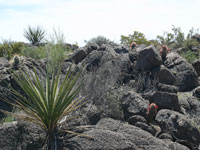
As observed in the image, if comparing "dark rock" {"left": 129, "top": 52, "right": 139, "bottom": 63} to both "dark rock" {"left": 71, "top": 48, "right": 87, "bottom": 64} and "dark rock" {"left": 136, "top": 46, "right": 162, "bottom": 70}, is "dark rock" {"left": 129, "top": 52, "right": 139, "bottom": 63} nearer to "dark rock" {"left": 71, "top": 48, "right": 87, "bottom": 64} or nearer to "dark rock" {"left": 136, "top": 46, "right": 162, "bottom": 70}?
"dark rock" {"left": 136, "top": 46, "right": 162, "bottom": 70}

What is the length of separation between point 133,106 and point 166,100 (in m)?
0.85

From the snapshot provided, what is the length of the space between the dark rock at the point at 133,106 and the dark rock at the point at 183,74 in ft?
9.44

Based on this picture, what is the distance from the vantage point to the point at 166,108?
24.4 feet

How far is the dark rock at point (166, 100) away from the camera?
742 cm

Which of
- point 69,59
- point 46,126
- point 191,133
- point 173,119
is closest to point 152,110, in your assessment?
point 173,119

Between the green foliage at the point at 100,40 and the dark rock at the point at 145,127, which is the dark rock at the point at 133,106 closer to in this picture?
the dark rock at the point at 145,127

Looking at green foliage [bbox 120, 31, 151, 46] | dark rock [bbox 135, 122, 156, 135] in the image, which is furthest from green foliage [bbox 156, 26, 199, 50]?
dark rock [bbox 135, 122, 156, 135]

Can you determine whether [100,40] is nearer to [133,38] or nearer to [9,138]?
[133,38]

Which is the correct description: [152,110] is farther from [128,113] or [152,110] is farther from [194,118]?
[194,118]

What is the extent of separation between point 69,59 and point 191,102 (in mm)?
5234

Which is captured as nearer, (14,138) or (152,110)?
(14,138)

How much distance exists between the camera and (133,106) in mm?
7102

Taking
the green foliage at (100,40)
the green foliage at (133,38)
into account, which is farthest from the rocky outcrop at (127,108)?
the green foliage at (133,38)

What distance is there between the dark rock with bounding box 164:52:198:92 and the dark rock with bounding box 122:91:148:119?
2.88 metres
